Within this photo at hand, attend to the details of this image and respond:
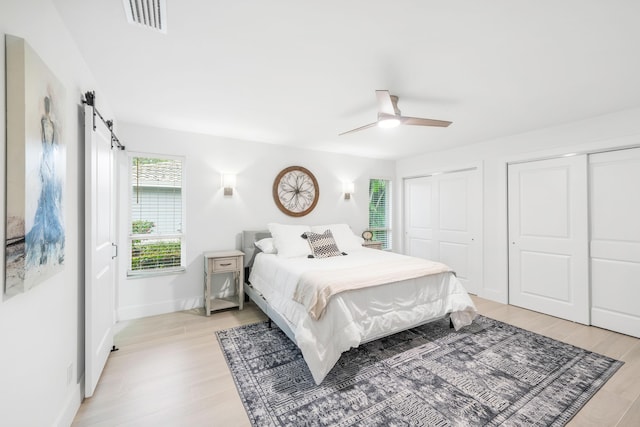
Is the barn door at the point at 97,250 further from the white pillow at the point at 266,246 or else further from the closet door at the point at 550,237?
the closet door at the point at 550,237

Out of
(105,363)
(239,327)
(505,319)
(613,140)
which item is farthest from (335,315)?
(613,140)

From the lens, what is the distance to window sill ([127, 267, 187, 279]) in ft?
10.9

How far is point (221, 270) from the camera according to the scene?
3.41 metres

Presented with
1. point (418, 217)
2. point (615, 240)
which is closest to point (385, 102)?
point (615, 240)

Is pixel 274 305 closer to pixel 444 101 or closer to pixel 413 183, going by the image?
pixel 444 101

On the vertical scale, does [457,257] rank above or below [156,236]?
below

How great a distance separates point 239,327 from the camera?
304 centimetres

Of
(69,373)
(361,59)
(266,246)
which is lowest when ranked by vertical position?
(69,373)

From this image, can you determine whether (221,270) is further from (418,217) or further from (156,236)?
(418,217)

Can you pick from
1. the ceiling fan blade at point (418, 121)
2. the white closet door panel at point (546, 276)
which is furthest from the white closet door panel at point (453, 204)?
the ceiling fan blade at point (418, 121)

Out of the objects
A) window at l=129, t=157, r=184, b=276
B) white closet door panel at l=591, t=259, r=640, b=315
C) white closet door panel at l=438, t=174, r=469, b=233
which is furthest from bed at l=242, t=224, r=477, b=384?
white closet door panel at l=438, t=174, r=469, b=233

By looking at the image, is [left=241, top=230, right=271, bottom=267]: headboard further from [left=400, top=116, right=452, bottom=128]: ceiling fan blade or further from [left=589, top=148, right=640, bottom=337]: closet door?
[left=589, top=148, right=640, bottom=337]: closet door

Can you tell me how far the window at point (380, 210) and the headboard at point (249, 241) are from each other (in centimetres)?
239

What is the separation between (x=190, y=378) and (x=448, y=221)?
4.24 m
